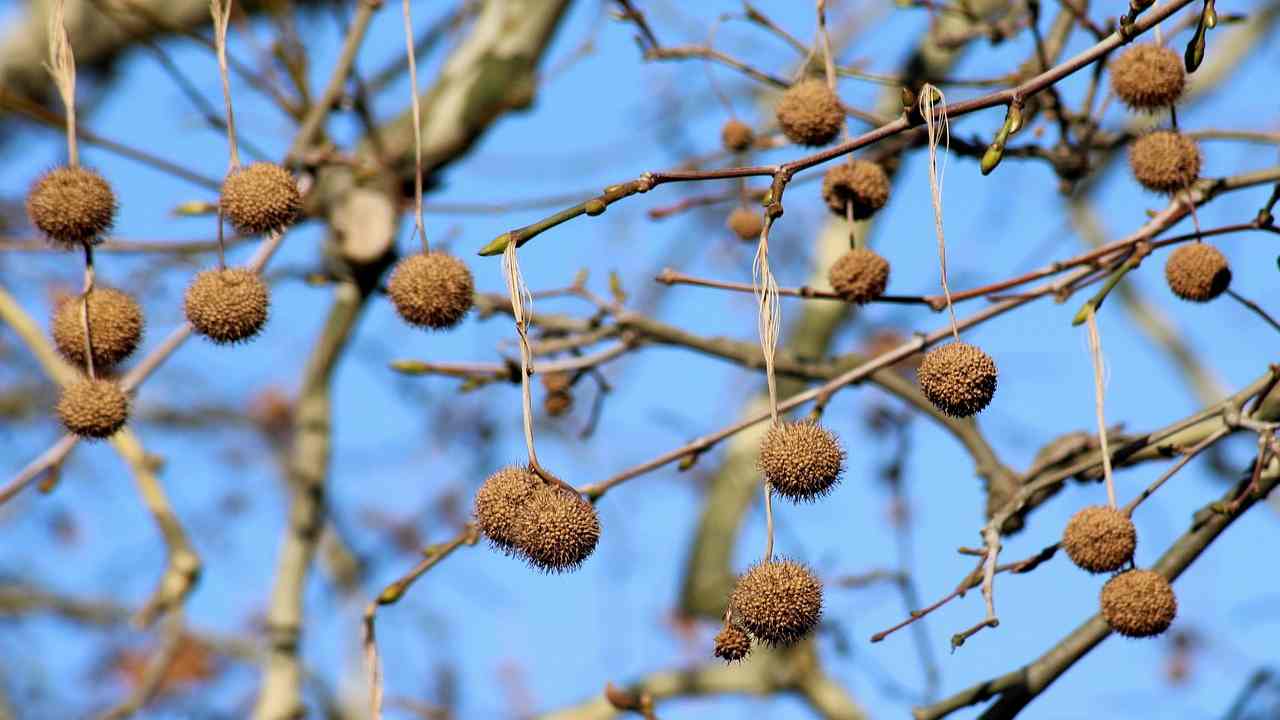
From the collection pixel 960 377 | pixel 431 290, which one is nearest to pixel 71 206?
pixel 431 290

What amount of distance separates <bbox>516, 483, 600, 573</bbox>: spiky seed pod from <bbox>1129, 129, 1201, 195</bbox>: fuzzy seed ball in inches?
39.6

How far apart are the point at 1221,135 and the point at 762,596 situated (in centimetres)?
143

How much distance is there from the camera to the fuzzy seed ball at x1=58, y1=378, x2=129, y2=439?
1.83m

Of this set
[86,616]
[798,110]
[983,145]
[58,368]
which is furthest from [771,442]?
[86,616]

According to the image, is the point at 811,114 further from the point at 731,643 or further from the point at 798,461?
the point at 731,643

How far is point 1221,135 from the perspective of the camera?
8.09 ft

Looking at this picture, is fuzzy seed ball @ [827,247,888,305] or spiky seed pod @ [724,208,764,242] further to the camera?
spiky seed pod @ [724,208,764,242]

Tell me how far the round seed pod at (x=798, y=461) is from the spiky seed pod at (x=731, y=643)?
169 millimetres

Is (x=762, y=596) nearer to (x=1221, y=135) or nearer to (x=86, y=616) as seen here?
(x=1221, y=135)

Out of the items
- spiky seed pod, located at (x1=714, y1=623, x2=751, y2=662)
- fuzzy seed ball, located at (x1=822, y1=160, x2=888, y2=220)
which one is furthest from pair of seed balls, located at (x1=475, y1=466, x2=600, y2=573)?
fuzzy seed ball, located at (x1=822, y1=160, x2=888, y2=220)

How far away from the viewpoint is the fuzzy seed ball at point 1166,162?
2.02 m

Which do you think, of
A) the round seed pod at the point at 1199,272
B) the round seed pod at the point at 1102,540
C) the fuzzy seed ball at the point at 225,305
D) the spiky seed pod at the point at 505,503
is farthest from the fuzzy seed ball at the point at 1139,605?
the fuzzy seed ball at the point at 225,305

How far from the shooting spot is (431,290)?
1.84m

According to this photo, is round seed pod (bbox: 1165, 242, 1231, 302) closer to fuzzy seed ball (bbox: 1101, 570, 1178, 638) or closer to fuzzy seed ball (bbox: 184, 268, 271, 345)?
fuzzy seed ball (bbox: 1101, 570, 1178, 638)
